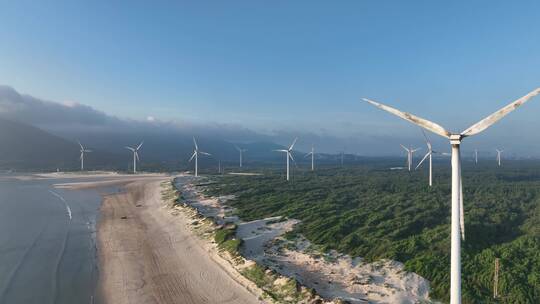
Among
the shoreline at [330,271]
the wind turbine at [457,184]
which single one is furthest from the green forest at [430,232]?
the wind turbine at [457,184]

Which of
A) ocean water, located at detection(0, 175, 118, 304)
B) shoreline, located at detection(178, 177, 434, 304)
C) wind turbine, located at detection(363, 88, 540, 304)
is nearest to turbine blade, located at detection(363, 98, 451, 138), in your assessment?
wind turbine, located at detection(363, 88, 540, 304)

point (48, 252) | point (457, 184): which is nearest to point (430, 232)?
point (457, 184)

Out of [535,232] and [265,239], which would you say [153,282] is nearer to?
[265,239]

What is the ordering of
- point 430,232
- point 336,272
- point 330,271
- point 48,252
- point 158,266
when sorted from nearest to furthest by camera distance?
point 336,272, point 330,271, point 158,266, point 48,252, point 430,232

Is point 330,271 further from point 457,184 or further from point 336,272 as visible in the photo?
point 457,184

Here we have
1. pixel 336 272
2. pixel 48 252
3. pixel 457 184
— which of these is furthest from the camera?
pixel 48 252

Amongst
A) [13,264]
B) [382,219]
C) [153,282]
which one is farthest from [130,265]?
[382,219]

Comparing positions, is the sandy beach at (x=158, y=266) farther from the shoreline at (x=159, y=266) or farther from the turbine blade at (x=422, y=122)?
the turbine blade at (x=422, y=122)
